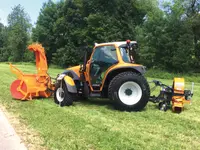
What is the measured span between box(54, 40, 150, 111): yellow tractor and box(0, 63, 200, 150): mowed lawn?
1.19 feet

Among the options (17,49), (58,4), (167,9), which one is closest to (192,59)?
(167,9)

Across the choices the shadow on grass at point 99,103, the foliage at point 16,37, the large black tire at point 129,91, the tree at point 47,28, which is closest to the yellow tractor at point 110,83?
the large black tire at point 129,91

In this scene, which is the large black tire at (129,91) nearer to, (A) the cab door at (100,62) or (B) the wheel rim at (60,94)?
(A) the cab door at (100,62)

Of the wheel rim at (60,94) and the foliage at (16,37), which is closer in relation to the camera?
the wheel rim at (60,94)

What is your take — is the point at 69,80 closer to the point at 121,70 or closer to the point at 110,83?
the point at 110,83

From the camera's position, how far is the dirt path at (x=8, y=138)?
4082 mm

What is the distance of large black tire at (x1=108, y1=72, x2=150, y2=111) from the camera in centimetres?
651

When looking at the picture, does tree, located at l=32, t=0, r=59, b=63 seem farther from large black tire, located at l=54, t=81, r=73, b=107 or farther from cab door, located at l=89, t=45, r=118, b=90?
cab door, located at l=89, t=45, r=118, b=90

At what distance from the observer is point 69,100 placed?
7.25 meters

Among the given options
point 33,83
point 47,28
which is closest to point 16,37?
point 47,28

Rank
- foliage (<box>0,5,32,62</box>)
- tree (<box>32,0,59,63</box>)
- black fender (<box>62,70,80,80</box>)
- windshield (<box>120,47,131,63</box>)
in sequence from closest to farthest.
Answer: windshield (<box>120,47,131,63</box>)
black fender (<box>62,70,80,80</box>)
tree (<box>32,0,59,63</box>)
foliage (<box>0,5,32,62</box>)

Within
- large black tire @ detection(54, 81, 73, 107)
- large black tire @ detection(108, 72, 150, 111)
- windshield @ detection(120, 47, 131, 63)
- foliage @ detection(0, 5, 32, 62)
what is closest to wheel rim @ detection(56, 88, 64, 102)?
large black tire @ detection(54, 81, 73, 107)

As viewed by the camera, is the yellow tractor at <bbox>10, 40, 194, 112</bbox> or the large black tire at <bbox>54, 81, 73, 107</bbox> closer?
the yellow tractor at <bbox>10, 40, 194, 112</bbox>

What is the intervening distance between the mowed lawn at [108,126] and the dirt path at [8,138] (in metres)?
0.39
